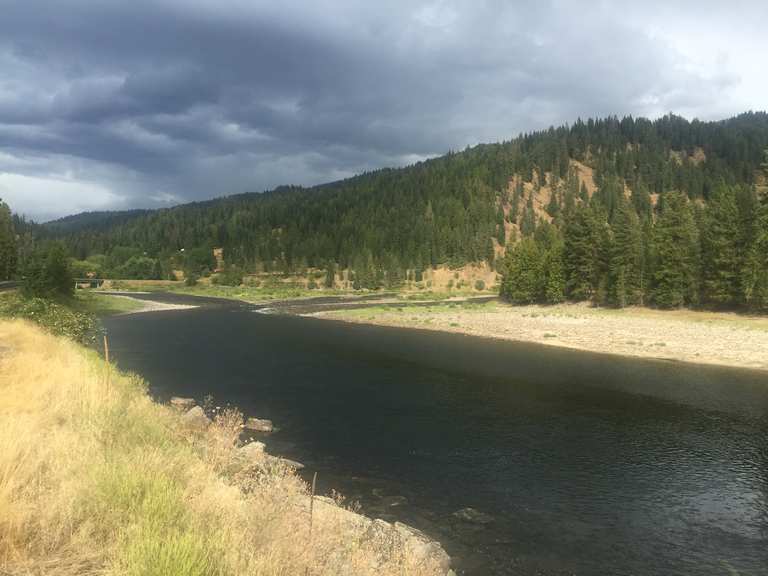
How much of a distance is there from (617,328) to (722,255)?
55.9ft

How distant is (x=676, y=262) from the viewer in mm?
67125

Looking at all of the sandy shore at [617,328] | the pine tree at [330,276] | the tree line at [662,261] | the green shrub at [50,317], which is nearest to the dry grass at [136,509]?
the green shrub at [50,317]

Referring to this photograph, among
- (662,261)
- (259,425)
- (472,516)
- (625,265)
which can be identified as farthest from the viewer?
(625,265)

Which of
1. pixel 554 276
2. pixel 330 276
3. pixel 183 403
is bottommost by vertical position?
pixel 183 403

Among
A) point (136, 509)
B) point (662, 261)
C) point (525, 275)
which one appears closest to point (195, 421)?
point (136, 509)

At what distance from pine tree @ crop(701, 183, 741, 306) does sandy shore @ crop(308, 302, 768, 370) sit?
2829mm

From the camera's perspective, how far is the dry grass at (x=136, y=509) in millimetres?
6363

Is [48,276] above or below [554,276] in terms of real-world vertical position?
below

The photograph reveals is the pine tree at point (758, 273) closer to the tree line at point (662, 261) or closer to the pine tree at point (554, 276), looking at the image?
the tree line at point (662, 261)

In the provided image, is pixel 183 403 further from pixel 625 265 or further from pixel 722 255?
pixel 625 265

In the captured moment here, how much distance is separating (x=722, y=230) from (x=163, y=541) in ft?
237

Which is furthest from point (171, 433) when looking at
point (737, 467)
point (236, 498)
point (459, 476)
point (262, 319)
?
point (262, 319)

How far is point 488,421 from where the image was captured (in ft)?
83.7

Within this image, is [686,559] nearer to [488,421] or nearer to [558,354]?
[488,421]
